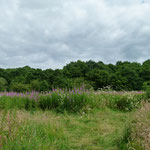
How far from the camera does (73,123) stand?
3.80 m

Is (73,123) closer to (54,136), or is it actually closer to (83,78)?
(54,136)

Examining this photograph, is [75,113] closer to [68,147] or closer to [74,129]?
[74,129]

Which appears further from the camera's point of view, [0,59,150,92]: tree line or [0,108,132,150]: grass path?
[0,59,150,92]: tree line

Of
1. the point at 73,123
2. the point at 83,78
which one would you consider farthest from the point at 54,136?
the point at 83,78

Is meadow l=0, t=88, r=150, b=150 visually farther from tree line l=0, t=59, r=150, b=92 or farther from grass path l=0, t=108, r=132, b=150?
tree line l=0, t=59, r=150, b=92

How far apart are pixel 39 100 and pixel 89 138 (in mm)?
3251

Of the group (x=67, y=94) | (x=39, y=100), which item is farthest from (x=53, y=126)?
(x=39, y=100)

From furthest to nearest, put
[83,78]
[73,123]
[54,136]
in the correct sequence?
[83,78] → [73,123] → [54,136]

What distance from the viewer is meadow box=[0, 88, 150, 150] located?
2.13 meters

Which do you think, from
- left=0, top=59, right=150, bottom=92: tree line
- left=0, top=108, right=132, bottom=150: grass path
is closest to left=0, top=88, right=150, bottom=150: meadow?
left=0, top=108, right=132, bottom=150: grass path

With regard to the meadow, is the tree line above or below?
above

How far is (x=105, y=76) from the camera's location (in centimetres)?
3003

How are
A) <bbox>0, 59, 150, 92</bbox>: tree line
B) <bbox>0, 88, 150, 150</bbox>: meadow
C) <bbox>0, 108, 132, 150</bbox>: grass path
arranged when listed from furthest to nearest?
<bbox>0, 59, 150, 92</bbox>: tree line < <bbox>0, 88, 150, 150</bbox>: meadow < <bbox>0, 108, 132, 150</bbox>: grass path

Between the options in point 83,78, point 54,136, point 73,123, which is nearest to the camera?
point 54,136
